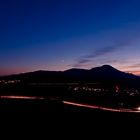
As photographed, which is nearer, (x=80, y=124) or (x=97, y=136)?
(x=97, y=136)

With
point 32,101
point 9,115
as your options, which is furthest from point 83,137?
point 32,101

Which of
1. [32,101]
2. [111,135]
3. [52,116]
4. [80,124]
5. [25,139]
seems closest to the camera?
[25,139]

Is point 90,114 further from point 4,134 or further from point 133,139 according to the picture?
point 4,134

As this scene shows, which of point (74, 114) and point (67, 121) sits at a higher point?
point (74, 114)

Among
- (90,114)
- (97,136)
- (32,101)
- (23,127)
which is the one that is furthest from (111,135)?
(32,101)

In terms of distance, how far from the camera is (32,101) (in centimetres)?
1216

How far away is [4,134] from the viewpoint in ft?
21.4

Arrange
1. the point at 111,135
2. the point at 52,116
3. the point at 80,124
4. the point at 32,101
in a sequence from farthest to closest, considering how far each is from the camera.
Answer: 1. the point at 32,101
2. the point at 52,116
3. the point at 80,124
4. the point at 111,135

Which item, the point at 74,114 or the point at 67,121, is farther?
the point at 74,114

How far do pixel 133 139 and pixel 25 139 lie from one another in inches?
114

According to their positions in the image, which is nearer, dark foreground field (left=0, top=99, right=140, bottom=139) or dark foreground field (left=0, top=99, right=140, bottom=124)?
dark foreground field (left=0, top=99, right=140, bottom=139)

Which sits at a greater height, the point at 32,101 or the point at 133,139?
the point at 32,101

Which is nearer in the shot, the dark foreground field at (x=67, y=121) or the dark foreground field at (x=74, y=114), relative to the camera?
the dark foreground field at (x=67, y=121)

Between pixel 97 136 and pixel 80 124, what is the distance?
1.11 metres
